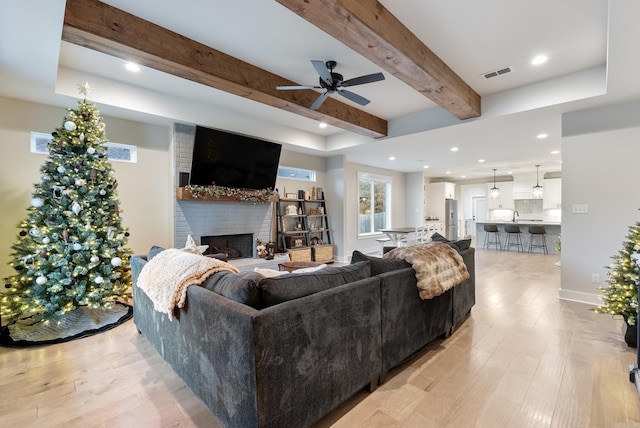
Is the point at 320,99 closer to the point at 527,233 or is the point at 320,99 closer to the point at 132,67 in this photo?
the point at 132,67

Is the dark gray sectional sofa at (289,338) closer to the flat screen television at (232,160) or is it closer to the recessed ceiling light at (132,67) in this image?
the recessed ceiling light at (132,67)

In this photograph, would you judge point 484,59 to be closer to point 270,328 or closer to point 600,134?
point 600,134

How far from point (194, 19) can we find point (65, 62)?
1822 mm

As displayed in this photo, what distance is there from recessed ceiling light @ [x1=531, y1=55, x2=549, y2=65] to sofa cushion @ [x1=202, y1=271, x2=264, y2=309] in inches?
145

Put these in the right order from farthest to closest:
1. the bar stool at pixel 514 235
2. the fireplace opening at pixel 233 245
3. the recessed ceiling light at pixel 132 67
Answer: the bar stool at pixel 514 235, the fireplace opening at pixel 233 245, the recessed ceiling light at pixel 132 67

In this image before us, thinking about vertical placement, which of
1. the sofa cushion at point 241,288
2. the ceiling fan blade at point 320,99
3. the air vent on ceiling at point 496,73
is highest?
the air vent on ceiling at point 496,73

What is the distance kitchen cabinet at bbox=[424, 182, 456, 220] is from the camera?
35.9 feet

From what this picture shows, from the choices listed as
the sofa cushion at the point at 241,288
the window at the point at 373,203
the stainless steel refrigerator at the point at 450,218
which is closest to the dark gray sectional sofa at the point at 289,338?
the sofa cushion at the point at 241,288

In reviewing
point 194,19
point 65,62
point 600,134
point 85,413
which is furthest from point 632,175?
point 65,62

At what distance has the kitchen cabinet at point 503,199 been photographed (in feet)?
32.9

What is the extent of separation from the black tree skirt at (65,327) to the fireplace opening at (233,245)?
1726mm

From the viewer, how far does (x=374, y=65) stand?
3268 mm

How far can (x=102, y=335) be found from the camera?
2.95 m

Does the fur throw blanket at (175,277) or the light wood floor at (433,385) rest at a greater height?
the fur throw blanket at (175,277)
